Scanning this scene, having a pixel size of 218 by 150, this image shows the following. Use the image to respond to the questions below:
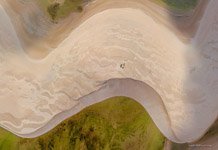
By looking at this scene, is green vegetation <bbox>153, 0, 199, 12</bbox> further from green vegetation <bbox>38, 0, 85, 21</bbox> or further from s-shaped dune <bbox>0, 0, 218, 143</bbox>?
green vegetation <bbox>38, 0, 85, 21</bbox>

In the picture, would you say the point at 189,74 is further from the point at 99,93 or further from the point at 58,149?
the point at 58,149

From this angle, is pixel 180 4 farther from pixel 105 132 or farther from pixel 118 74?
pixel 105 132

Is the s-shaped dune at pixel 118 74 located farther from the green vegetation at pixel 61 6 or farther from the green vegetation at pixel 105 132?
the green vegetation at pixel 61 6

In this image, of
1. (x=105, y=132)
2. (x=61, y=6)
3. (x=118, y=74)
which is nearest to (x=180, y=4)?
(x=118, y=74)

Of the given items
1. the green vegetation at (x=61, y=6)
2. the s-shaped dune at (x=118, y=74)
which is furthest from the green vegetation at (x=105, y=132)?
the green vegetation at (x=61, y=6)

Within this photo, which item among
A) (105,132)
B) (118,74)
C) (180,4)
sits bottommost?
(105,132)

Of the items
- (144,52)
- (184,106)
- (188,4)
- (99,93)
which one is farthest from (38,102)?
(188,4)
